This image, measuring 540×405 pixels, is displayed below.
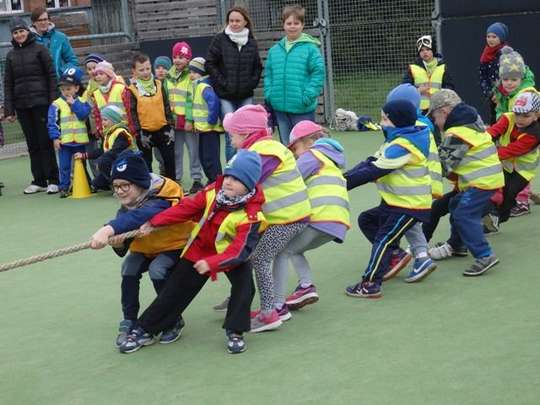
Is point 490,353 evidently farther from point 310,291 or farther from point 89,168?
point 89,168

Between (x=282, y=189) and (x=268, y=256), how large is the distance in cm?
40

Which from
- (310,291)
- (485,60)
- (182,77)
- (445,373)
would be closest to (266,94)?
(182,77)

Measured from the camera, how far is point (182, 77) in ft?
36.3

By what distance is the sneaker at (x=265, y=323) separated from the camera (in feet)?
19.7

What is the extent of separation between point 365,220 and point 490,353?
1.85 metres

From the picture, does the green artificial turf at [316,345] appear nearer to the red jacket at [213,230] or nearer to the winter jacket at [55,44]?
the red jacket at [213,230]

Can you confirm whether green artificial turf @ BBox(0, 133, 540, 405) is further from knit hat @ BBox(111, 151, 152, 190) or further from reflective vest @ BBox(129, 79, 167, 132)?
reflective vest @ BBox(129, 79, 167, 132)

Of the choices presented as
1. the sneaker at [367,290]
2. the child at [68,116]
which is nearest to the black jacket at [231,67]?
the child at [68,116]

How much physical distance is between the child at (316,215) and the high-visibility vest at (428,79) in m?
5.22

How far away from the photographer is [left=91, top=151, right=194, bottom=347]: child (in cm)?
573

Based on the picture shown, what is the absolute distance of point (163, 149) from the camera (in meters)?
11.0

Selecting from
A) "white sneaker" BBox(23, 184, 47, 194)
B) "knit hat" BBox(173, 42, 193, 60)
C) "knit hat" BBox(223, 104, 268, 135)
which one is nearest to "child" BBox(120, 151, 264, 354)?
"knit hat" BBox(223, 104, 268, 135)

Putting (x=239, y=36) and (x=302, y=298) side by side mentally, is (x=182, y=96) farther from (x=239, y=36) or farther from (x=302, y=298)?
(x=302, y=298)

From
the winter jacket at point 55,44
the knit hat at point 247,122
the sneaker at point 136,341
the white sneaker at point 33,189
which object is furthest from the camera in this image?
the winter jacket at point 55,44
